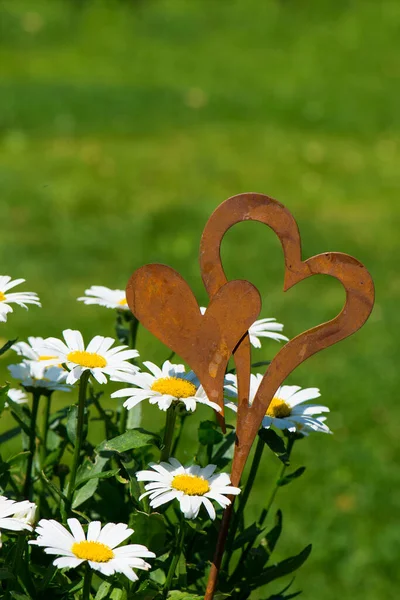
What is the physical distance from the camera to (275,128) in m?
8.24

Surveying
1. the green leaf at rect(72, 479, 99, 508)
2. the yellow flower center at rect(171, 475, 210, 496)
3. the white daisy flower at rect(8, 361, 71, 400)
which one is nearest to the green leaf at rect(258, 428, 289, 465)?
the yellow flower center at rect(171, 475, 210, 496)

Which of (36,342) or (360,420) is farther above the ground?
(36,342)

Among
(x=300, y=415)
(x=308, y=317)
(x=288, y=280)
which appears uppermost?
(x=288, y=280)

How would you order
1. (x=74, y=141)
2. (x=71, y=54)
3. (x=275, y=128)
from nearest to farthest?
(x=74, y=141) → (x=275, y=128) → (x=71, y=54)

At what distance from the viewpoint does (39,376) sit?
140 centimetres

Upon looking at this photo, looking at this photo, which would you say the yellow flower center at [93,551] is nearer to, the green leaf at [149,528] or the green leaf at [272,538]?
the green leaf at [149,528]

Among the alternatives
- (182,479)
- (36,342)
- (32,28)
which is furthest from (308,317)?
(32,28)

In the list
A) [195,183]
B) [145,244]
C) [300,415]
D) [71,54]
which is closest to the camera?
[300,415]

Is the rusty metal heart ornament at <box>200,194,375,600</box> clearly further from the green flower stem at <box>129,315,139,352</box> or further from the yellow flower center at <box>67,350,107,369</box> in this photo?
the green flower stem at <box>129,315,139,352</box>

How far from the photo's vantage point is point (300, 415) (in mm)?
1258

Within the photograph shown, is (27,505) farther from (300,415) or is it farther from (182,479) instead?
(300,415)

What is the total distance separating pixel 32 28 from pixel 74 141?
4028 mm

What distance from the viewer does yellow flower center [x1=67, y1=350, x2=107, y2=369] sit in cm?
115

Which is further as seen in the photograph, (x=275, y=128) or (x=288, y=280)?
(x=275, y=128)
